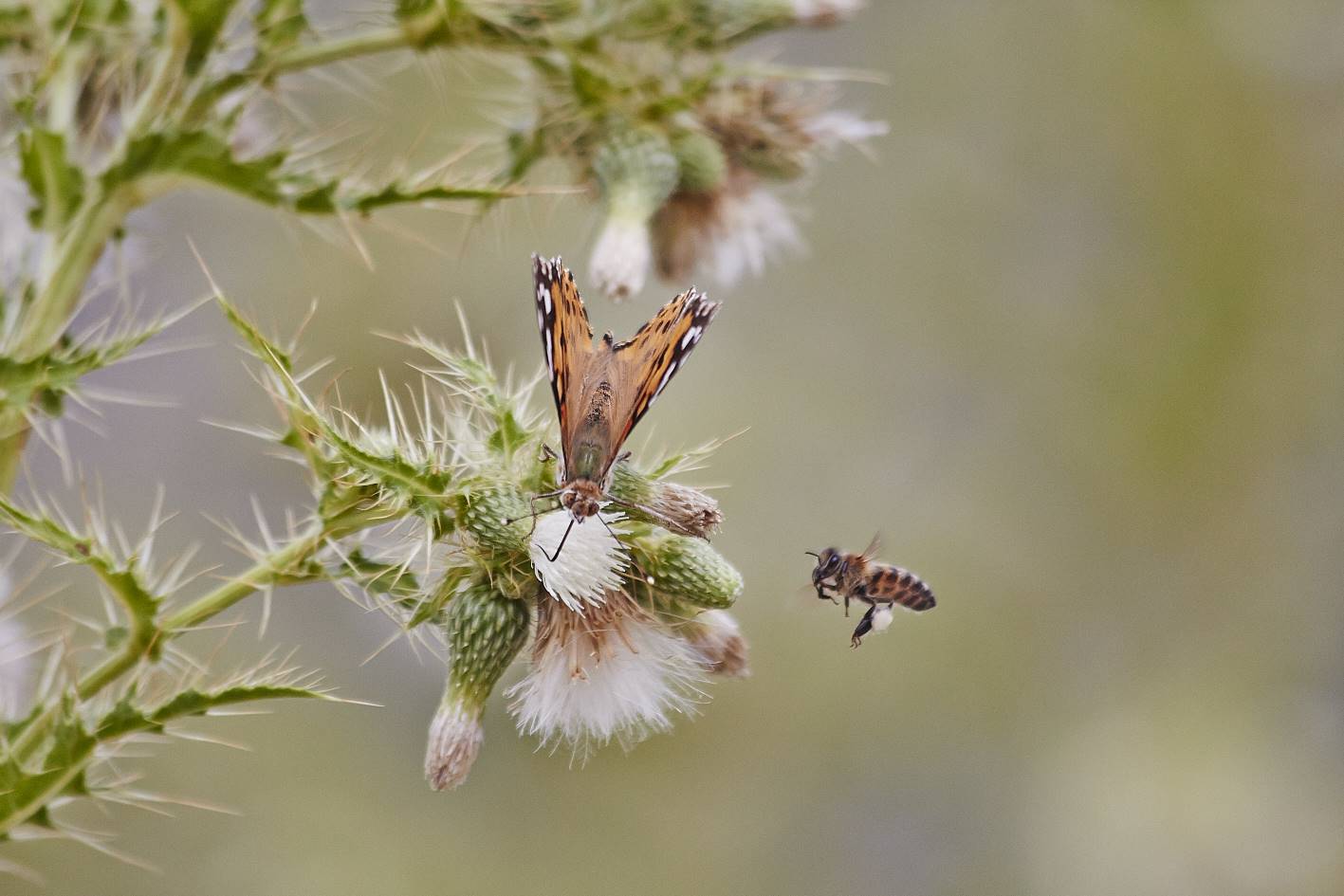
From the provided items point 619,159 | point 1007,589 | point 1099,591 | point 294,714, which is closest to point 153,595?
point 619,159

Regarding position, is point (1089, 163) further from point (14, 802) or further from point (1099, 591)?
point (14, 802)

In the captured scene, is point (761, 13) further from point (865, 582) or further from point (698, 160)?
point (865, 582)

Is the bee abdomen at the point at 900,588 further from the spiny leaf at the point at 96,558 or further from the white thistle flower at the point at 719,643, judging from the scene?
the spiny leaf at the point at 96,558

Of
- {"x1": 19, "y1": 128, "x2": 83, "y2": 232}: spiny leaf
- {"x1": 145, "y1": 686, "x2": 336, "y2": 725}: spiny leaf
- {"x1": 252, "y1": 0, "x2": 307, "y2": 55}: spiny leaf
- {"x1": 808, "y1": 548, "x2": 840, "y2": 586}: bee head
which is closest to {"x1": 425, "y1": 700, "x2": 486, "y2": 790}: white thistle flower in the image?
{"x1": 145, "y1": 686, "x2": 336, "y2": 725}: spiny leaf

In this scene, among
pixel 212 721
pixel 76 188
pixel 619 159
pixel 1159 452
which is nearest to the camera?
pixel 76 188

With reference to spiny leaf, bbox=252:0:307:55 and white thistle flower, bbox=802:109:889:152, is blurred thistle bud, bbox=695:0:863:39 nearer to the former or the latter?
white thistle flower, bbox=802:109:889:152

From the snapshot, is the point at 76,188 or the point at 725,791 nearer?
the point at 76,188

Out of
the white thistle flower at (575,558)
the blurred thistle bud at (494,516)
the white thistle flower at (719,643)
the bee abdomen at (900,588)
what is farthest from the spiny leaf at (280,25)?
the bee abdomen at (900,588)
